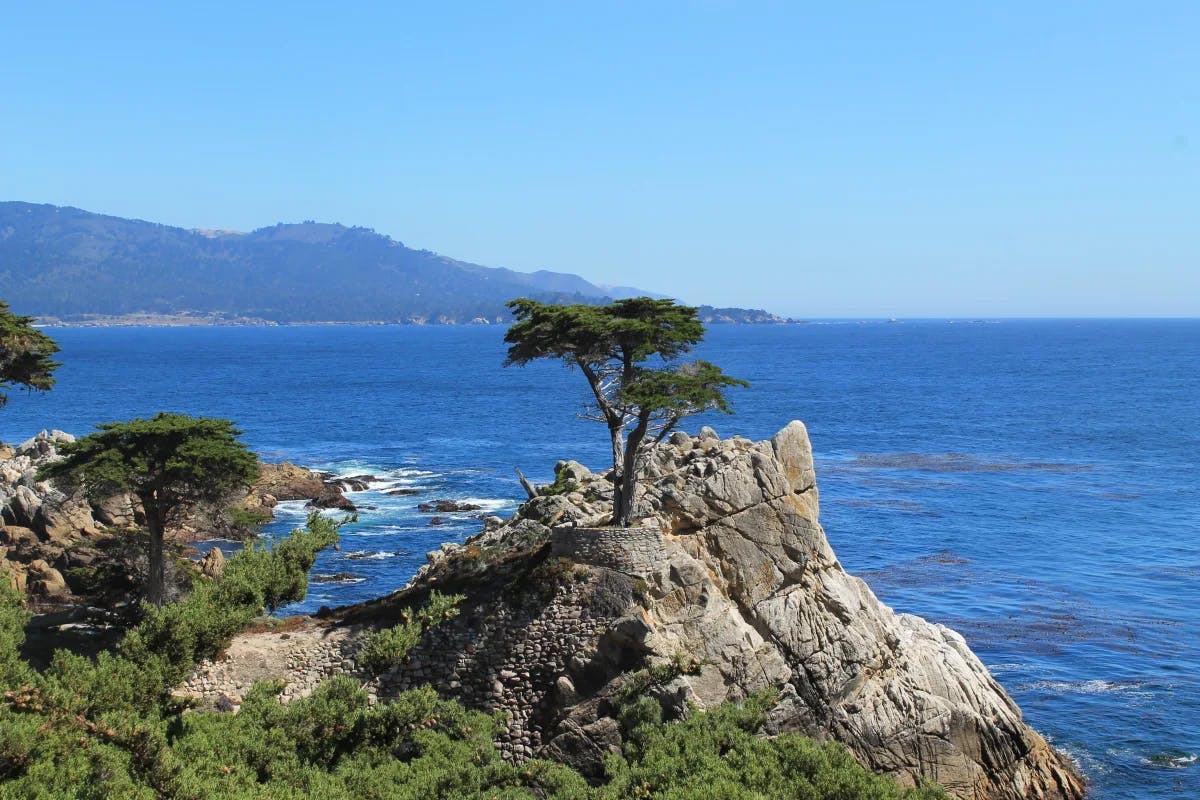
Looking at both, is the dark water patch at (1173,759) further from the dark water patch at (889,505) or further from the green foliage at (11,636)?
the dark water patch at (889,505)

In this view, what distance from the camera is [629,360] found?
33656 millimetres

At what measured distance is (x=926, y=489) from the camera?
7356cm

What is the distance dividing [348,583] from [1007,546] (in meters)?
32.7

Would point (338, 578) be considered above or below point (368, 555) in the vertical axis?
below

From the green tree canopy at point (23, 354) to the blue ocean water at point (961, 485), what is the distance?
1655cm

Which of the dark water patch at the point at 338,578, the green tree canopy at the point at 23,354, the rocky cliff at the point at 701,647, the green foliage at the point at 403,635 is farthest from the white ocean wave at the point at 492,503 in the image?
the green foliage at the point at 403,635

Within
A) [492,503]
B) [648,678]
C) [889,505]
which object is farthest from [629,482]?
[889,505]

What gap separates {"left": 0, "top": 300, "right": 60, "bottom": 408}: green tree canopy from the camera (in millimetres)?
34719

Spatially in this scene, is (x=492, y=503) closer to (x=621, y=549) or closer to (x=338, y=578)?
(x=338, y=578)

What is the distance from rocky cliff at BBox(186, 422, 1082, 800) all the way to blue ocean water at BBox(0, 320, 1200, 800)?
5399mm

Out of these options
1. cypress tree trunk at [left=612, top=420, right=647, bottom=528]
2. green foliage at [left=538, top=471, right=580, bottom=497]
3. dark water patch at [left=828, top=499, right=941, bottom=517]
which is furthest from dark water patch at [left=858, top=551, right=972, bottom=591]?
cypress tree trunk at [left=612, top=420, right=647, bottom=528]

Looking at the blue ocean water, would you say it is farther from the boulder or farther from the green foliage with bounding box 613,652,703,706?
the green foliage with bounding box 613,652,703,706

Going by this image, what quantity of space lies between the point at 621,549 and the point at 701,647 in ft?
10.8

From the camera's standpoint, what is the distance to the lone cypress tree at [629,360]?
32125mm
